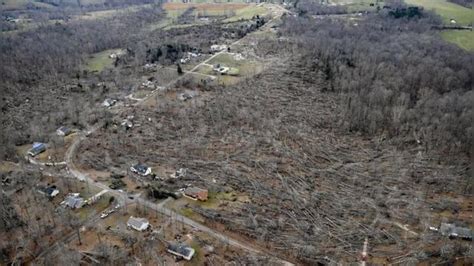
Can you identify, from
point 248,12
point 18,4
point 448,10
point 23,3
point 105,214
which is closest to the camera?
point 105,214

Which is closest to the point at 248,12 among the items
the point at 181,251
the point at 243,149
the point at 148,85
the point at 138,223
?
the point at 148,85

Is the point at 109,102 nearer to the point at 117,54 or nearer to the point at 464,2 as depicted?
the point at 117,54

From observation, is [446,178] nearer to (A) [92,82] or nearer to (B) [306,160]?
(B) [306,160]

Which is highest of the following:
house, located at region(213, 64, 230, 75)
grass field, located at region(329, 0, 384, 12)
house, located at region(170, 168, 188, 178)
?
grass field, located at region(329, 0, 384, 12)

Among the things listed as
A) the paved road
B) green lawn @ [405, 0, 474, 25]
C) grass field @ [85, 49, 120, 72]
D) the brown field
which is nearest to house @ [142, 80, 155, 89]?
the paved road

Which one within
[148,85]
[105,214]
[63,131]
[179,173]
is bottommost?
[105,214]

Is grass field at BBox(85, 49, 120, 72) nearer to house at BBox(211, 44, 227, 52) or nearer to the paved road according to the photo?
house at BBox(211, 44, 227, 52)
